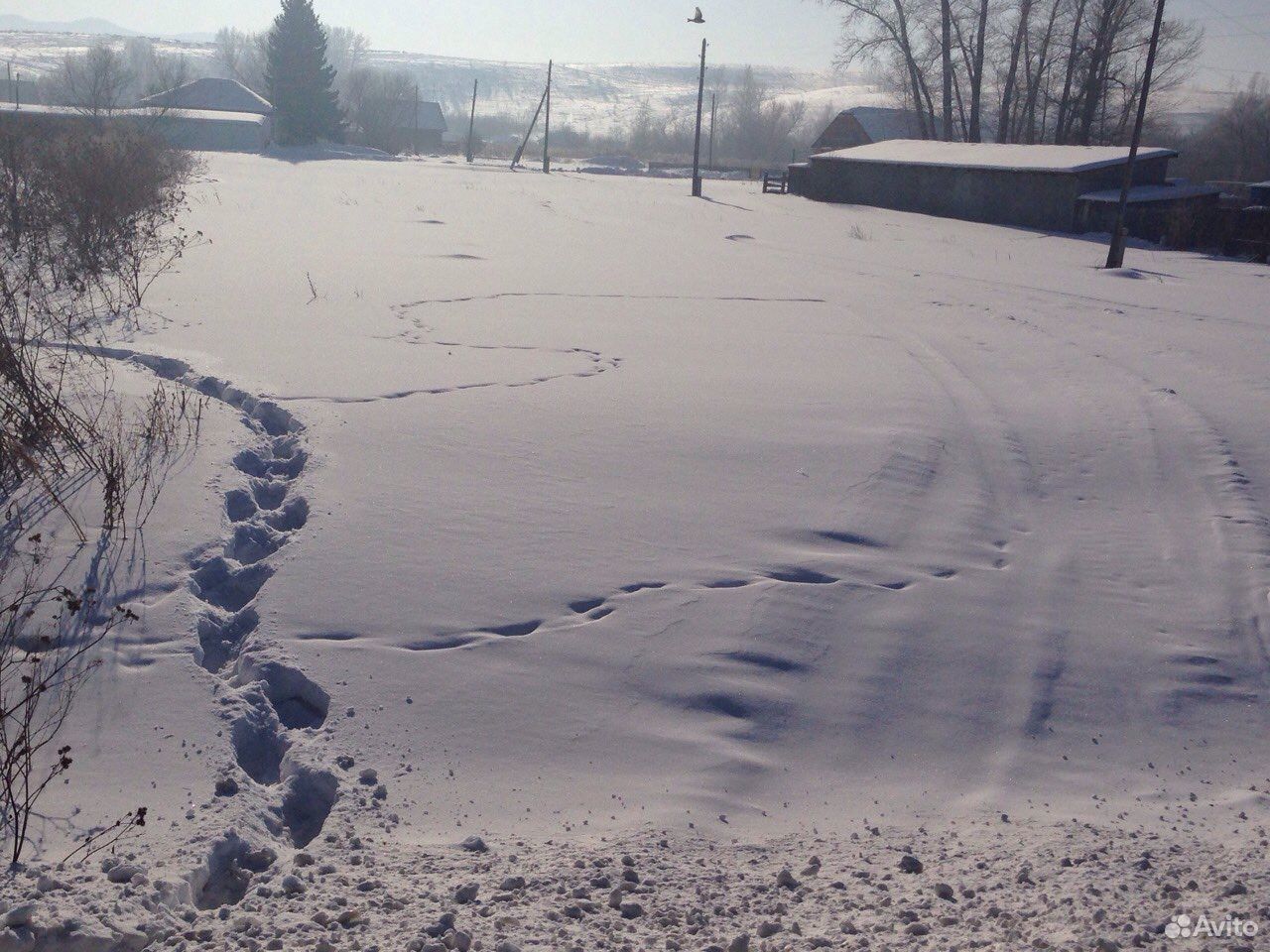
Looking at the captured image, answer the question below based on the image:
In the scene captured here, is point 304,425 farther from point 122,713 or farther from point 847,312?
point 847,312

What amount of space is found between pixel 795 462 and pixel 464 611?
104 inches

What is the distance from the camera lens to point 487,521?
16.4 ft

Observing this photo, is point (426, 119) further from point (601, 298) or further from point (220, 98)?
point (601, 298)

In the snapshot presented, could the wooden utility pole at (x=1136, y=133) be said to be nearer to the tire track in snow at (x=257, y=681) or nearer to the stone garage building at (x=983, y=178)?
the stone garage building at (x=983, y=178)

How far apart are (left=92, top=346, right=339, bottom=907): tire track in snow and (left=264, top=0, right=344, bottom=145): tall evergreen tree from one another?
55290 millimetres

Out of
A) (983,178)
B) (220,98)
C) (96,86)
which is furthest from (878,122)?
(96,86)

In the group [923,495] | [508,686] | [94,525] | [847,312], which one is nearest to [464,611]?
[508,686]

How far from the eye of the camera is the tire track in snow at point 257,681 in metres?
2.71

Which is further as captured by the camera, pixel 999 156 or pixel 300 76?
pixel 300 76

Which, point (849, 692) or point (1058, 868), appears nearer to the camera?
point (1058, 868)

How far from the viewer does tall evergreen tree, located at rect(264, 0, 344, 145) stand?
2151 inches

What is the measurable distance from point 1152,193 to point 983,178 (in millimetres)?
4171

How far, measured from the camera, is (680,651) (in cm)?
393

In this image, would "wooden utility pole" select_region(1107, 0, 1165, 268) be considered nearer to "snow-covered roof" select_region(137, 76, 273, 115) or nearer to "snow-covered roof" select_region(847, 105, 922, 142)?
"snow-covered roof" select_region(847, 105, 922, 142)
